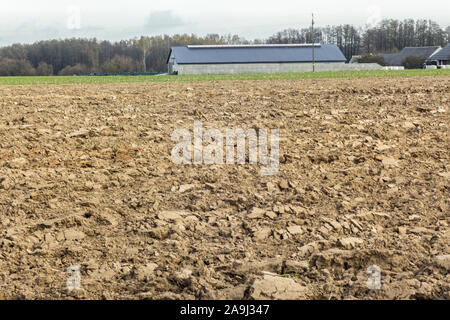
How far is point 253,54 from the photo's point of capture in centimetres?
6372

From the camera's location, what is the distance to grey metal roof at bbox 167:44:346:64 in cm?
6212

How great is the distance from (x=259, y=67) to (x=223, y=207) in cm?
5574

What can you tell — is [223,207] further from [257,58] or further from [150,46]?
[150,46]

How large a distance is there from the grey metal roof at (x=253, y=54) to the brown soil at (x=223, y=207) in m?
53.2

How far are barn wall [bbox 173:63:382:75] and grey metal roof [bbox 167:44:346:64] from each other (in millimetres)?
1434

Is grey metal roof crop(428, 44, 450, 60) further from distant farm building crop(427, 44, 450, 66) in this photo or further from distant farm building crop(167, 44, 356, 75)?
distant farm building crop(167, 44, 356, 75)

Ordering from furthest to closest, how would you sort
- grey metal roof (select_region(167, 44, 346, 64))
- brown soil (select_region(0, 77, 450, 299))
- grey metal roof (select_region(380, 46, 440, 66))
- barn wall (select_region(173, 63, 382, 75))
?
1. grey metal roof (select_region(380, 46, 440, 66))
2. grey metal roof (select_region(167, 44, 346, 64))
3. barn wall (select_region(173, 63, 382, 75))
4. brown soil (select_region(0, 77, 450, 299))

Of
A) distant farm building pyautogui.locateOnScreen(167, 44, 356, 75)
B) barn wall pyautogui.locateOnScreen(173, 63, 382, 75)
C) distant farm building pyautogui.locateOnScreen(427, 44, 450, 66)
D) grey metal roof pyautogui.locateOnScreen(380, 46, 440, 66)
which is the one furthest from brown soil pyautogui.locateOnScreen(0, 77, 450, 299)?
grey metal roof pyautogui.locateOnScreen(380, 46, 440, 66)

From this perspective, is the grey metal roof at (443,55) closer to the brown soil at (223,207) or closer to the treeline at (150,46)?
the treeline at (150,46)

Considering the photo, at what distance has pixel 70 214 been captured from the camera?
19.3 feet

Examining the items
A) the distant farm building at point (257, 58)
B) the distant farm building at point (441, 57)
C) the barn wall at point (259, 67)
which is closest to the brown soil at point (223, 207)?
the barn wall at point (259, 67)
